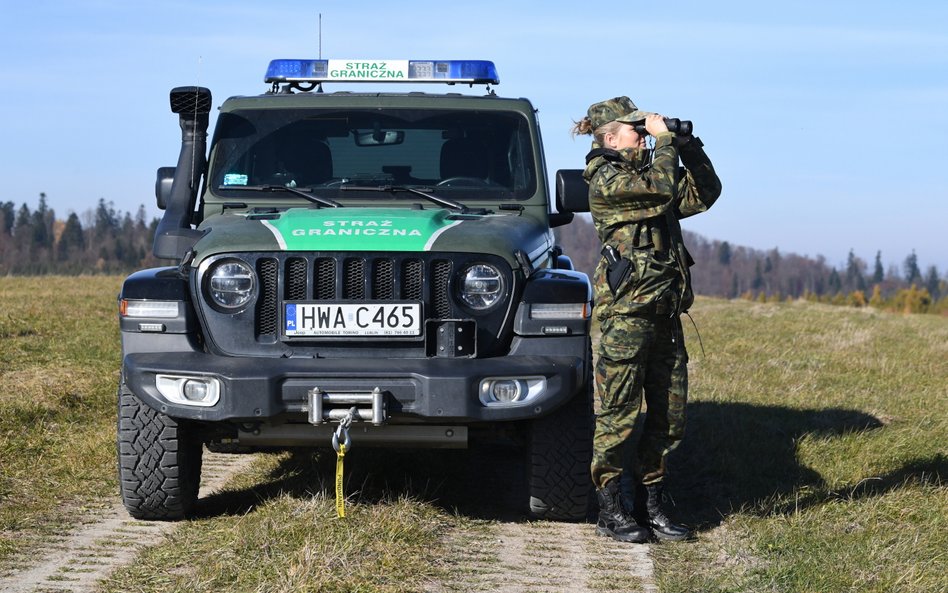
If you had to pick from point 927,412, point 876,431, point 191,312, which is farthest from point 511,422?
point 927,412

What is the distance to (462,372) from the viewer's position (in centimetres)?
511

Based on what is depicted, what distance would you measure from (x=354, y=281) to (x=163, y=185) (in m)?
1.79

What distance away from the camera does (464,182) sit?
657 cm

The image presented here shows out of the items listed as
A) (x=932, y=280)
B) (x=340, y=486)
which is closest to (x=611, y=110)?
(x=340, y=486)

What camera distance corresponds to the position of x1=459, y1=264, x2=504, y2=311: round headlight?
5.41 meters

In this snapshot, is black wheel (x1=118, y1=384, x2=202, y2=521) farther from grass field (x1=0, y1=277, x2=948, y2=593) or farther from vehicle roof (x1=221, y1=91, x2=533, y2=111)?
vehicle roof (x1=221, y1=91, x2=533, y2=111)

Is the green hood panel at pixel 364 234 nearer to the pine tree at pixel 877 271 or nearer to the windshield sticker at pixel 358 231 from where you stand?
the windshield sticker at pixel 358 231

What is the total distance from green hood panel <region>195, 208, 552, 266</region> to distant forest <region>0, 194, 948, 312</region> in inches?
29.6

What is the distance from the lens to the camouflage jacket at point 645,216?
17.4ft

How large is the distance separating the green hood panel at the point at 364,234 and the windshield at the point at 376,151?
752mm

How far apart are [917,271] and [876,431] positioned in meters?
189

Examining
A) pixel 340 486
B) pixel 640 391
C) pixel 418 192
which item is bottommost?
pixel 340 486

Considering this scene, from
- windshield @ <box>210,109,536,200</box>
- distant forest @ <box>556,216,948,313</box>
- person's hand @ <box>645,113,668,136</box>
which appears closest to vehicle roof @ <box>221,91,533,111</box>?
windshield @ <box>210,109,536,200</box>

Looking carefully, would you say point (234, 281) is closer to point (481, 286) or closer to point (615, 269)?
point (481, 286)
